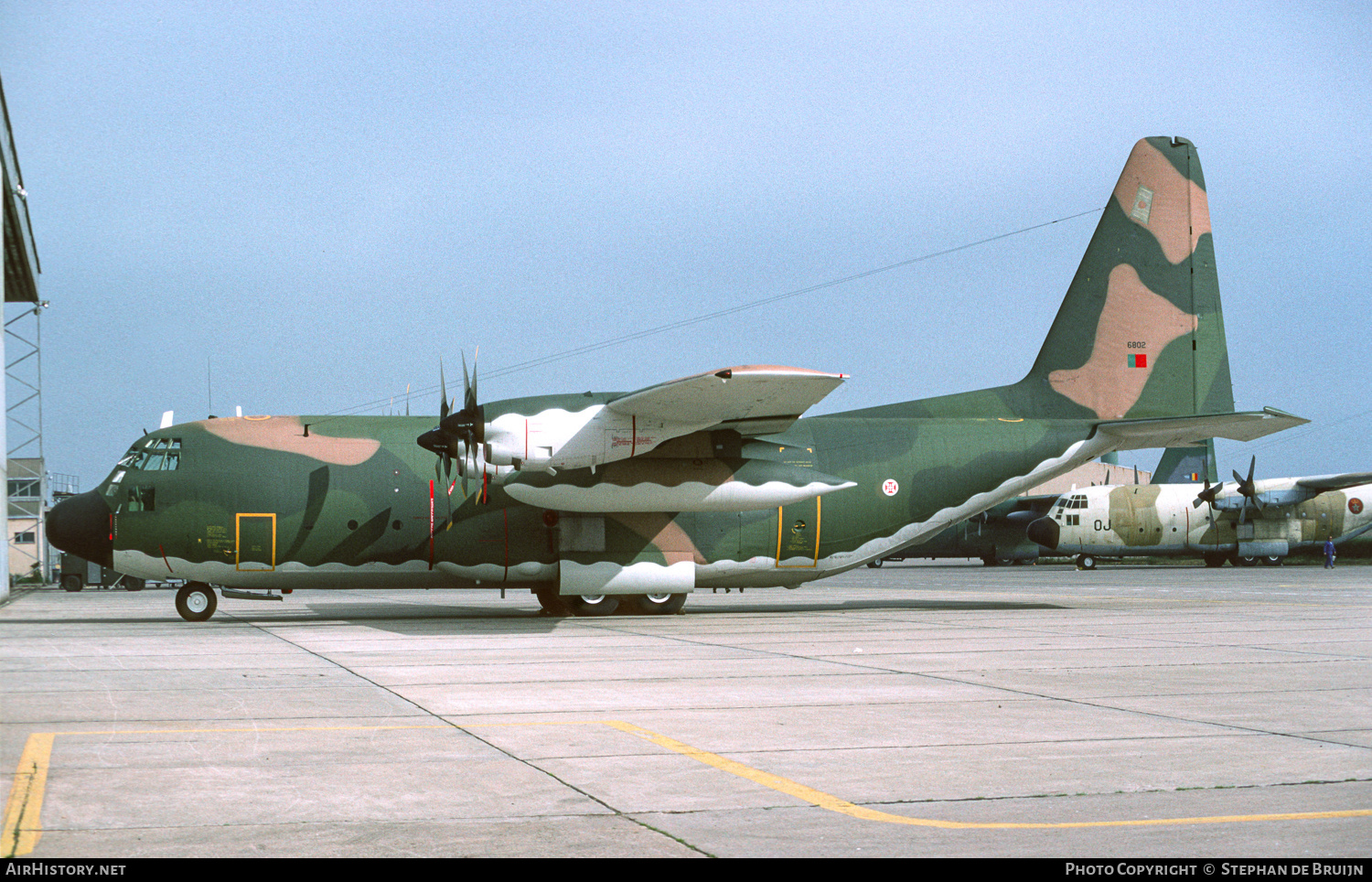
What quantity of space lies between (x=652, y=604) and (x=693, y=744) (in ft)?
46.5

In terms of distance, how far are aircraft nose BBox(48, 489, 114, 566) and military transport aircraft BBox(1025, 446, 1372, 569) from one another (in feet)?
145

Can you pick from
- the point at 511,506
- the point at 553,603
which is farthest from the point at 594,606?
the point at 511,506

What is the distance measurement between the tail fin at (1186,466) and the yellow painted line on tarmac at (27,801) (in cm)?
7381

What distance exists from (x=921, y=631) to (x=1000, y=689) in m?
7.57

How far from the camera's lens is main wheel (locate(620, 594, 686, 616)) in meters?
22.7

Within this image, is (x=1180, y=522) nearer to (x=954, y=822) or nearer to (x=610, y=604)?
(x=610, y=604)

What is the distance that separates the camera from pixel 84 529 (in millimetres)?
20469

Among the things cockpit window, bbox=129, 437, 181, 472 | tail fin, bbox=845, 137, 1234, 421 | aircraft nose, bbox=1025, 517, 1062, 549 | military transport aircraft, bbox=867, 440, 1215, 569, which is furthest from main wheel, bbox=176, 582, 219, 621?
military transport aircraft, bbox=867, 440, 1215, 569

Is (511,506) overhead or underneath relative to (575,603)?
overhead

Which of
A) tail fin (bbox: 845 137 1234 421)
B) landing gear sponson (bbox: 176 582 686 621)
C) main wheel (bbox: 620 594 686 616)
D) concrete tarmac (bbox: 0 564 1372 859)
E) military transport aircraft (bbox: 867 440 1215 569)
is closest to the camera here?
concrete tarmac (bbox: 0 564 1372 859)

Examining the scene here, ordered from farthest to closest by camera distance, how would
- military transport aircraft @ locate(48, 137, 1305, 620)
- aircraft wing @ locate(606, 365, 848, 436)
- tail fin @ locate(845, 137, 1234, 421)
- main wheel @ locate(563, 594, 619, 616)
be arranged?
tail fin @ locate(845, 137, 1234, 421) < main wheel @ locate(563, 594, 619, 616) < military transport aircraft @ locate(48, 137, 1305, 620) < aircraft wing @ locate(606, 365, 848, 436)

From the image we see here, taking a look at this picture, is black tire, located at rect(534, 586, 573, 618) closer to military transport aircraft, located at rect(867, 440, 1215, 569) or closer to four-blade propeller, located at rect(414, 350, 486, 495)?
four-blade propeller, located at rect(414, 350, 486, 495)
